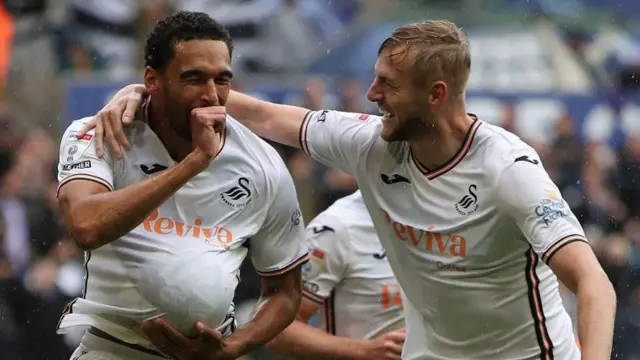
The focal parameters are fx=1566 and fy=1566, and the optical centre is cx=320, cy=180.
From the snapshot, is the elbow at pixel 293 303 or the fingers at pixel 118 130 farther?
the elbow at pixel 293 303

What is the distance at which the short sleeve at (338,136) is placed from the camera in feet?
23.0

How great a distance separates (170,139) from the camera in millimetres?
6551

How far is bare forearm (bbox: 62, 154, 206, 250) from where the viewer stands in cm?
602

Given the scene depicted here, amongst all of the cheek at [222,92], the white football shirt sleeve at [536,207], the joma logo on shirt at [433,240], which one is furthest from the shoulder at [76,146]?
the white football shirt sleeve at [536,207]

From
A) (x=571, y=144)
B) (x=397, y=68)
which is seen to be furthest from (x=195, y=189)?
(x=571, y=144)

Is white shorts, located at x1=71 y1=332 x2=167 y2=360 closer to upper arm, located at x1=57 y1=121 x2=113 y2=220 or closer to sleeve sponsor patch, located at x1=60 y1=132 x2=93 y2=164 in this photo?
upper arm, located at x1=57 y1=121 x2=113 y2=220

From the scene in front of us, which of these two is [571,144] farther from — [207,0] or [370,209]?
[370,209]

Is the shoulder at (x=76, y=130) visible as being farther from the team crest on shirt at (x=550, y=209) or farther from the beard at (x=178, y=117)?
the team crest on shirt at (x=550, y=209)

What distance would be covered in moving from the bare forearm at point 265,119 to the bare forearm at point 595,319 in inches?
71.8

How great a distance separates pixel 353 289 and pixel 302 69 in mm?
8562

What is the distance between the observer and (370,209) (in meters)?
7.08

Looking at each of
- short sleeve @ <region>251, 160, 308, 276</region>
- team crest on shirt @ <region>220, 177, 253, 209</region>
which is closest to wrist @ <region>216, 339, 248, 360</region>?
short sleeve @ <region>251, 160, 308, 276</region>

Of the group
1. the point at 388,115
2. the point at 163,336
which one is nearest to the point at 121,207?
the point at 163,336

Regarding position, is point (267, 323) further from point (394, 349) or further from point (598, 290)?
point (598, 290)
